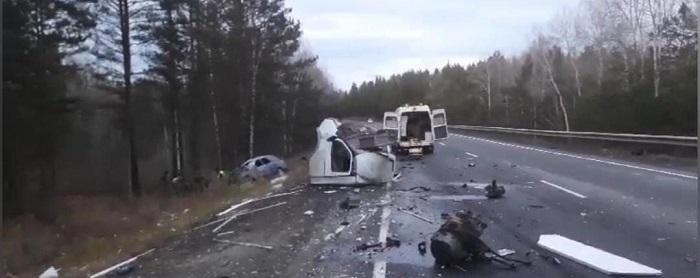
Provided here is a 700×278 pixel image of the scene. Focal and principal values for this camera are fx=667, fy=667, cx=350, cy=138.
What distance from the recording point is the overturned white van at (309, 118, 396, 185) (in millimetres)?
16609

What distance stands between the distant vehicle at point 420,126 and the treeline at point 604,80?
9506mm

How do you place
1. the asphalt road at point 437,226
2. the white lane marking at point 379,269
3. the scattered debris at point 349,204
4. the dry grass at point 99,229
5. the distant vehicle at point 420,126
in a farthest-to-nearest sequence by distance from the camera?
the distant vehicle at point 420,126 < the scattered debris at point 349,204 < the dry grass at point 99,229 < the asphalt road at point 437,226 < the white lane marking at point 379,269

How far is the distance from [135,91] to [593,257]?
28811 millimetres

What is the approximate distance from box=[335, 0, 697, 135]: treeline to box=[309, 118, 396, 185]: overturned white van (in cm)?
1717

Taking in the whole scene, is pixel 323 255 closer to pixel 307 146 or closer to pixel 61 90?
pixel 61 90

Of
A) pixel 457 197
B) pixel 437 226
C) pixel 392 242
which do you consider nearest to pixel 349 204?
pixel 457 197

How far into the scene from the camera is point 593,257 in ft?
23.3

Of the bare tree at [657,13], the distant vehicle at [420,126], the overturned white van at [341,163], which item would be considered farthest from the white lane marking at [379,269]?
the bare tree at [657,13]

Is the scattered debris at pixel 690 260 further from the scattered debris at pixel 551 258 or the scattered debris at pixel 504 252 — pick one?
the scattered debris at pixel 504 252

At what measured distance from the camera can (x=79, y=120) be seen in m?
35.1

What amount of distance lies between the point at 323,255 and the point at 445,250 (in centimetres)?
166

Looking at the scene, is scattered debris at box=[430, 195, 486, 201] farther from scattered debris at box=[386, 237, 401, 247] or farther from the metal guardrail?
the metal guardrail

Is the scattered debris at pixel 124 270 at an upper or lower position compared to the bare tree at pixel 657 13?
lower

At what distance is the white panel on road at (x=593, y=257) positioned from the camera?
6402mm
